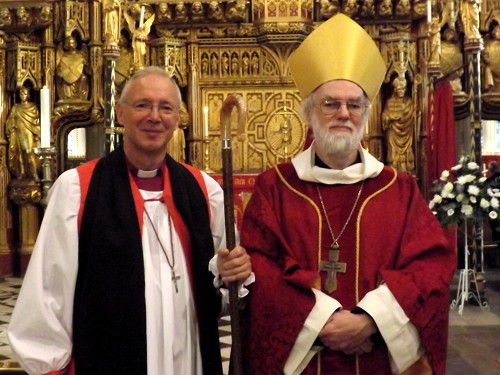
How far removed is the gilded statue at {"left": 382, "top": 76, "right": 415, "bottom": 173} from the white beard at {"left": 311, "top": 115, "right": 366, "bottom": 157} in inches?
305

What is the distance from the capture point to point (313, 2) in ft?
34.7

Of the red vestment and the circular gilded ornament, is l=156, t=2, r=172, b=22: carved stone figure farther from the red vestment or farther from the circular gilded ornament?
the red vestment

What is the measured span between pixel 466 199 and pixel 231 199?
5556 mm

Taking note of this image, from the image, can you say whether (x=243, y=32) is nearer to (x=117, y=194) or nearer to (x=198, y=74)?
(x=198, y=74)

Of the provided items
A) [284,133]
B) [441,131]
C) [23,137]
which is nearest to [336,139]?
[441,131]

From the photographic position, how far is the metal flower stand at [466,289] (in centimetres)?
798

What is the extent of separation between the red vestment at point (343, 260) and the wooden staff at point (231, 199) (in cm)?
8

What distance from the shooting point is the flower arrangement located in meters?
7.74

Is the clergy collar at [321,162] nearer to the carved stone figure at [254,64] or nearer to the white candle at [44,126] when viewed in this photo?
the white candle at [44,126]

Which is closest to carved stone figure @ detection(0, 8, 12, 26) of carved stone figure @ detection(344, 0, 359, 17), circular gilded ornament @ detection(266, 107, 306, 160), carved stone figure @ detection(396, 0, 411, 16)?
circular gilded ornament @ detection(266, 107, 306, 160)

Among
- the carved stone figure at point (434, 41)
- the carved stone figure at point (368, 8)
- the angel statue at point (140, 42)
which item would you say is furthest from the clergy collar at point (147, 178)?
the carved stone figure at point (368, 8)

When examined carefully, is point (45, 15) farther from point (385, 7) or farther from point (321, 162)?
point (321, 162)

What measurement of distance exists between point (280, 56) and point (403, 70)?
174cm

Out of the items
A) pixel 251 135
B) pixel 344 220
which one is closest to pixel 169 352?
pixel 344 220
